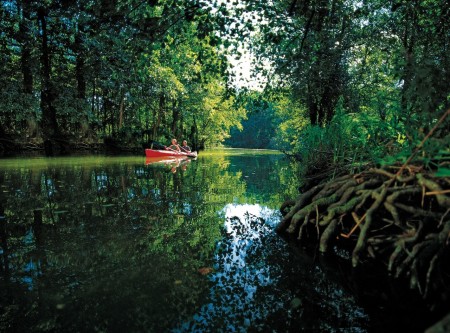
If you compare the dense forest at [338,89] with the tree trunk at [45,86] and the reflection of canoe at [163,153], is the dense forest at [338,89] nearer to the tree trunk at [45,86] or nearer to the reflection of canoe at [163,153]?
the tree trunk at [45,86]

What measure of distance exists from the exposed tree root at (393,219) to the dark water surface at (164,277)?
1.54 feet

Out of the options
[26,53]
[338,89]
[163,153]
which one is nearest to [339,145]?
[338,89]

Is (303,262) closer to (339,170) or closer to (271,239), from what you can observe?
(271,239)

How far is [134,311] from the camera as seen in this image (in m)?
2.28

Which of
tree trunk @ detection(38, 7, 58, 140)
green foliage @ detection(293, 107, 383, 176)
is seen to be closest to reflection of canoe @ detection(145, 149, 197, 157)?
tree trunk @ detection(38, 7, 58, 140)

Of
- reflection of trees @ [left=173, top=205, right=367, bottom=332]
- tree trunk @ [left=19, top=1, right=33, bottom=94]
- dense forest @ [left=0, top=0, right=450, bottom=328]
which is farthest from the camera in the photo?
tree trunk @ [left=19, top=1, right=33, bottom=94]

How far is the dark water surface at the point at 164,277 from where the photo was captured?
217 centimetres

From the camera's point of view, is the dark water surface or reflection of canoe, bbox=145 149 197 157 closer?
the dark water surface

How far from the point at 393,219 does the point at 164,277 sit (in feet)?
8.29

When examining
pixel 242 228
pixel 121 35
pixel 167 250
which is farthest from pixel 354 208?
pixel 121 35

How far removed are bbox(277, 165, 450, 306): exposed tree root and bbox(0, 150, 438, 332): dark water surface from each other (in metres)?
0.47

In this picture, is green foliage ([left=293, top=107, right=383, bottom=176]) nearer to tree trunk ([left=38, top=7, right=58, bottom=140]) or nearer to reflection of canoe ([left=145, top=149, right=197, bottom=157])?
reflection of canoe ([left=145, top=149, right=197, bottom=157])

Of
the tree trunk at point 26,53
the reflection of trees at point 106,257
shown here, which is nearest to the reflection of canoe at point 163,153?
the tree trunk at point 26,53

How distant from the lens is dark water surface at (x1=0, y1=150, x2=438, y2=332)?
2172mm
